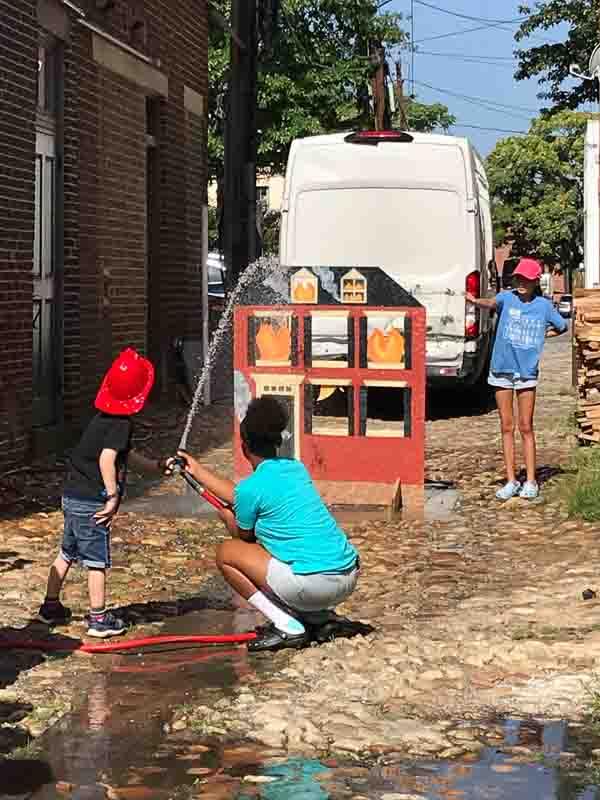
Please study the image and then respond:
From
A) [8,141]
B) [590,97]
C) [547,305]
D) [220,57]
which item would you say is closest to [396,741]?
[547,305]

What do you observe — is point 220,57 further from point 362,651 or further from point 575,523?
point 362,651

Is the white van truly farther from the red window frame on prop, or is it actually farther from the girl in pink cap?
the red window frame on prop

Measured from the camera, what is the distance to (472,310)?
1648cm

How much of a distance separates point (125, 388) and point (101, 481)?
0.45 metres

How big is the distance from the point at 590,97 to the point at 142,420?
113ft

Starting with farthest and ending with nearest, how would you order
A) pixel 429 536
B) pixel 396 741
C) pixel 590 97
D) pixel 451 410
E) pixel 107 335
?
pixel 590 97
pixel 451 410
pixel 107 335
pixel 429 536
pixel 396 741

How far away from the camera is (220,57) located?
39.2m

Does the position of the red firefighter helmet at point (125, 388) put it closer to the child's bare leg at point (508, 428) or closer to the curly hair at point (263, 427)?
the curly hair at point (263, 427)

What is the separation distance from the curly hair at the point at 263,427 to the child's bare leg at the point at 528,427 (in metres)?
4.58

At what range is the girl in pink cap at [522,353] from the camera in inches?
444

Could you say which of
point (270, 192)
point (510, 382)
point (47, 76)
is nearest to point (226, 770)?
point (510, 382)

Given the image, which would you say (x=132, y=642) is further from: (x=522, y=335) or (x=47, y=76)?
(x=47, y=76)

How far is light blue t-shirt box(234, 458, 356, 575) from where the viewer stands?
22.5 feet

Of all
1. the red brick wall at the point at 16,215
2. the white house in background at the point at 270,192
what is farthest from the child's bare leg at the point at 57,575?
the white house in background at the point at 270,192
